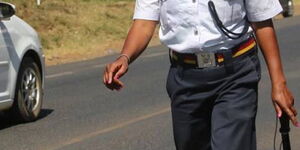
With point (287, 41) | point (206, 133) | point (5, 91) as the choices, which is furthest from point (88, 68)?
point (206, 133)

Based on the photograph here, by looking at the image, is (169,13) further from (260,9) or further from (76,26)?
(76,26)

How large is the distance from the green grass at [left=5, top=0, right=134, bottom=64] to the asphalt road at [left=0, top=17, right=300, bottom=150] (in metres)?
5.78

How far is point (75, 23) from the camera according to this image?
22922mm

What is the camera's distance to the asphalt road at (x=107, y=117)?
8.23 meters

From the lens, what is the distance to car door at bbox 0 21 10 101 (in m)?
9.01

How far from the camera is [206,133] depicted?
15.4 feet

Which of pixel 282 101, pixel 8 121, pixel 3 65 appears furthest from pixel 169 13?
pixel 8 121

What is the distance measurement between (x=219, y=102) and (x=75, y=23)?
18590mm

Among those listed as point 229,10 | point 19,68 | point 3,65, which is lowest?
point 19,68

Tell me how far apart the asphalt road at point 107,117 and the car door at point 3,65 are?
42 centimetres

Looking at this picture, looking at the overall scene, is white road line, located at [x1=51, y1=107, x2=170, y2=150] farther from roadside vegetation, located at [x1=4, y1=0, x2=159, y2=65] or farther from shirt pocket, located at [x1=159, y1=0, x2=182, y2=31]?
roadside vegetation, located at [x1=4, y1=0, x2=159, y2=65]

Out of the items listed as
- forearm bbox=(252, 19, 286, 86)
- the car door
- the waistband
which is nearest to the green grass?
the car door

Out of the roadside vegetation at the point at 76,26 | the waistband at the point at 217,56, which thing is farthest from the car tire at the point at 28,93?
the roadside vegetation at the point at 76,26

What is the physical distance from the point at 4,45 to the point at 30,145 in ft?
4.67
